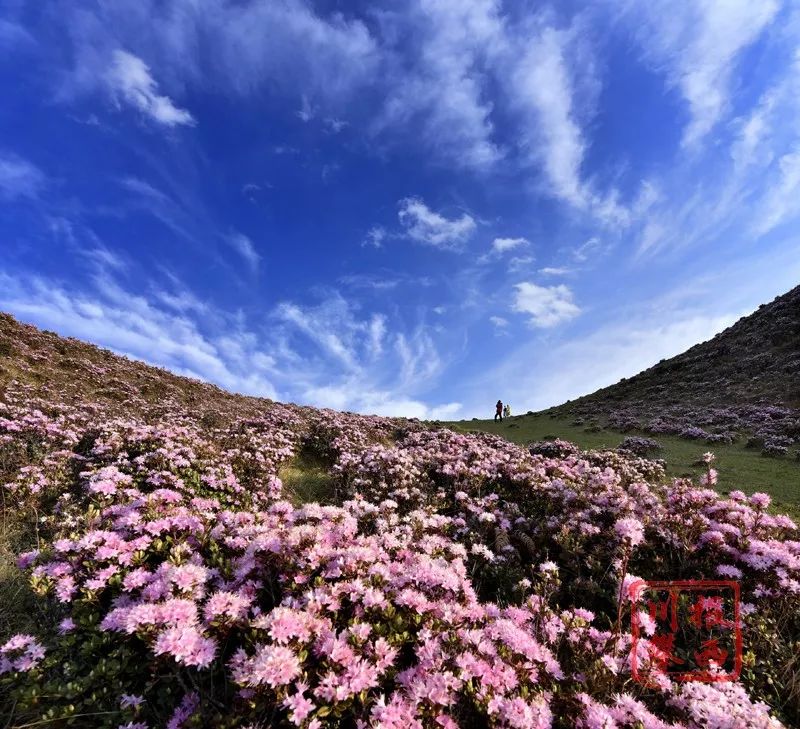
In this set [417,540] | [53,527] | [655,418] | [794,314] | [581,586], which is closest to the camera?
[417,540]

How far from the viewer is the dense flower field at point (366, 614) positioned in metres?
3.29

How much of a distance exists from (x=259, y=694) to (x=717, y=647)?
5722mm

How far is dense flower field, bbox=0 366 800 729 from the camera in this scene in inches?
129

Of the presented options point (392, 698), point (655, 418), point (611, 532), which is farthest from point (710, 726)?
point (655, 418)

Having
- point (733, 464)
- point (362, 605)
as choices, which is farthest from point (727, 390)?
point (362, 605)

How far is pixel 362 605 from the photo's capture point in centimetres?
392

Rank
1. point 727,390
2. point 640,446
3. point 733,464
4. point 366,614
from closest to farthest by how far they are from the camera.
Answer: point 366,614
point 733,464
point 640,446
point 727,390

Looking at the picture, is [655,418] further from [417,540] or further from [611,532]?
[417,540]

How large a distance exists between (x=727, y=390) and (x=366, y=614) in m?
39.6

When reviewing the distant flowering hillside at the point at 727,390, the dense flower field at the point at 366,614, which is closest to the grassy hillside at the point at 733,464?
the distant flowering hillside at the point at 727,390

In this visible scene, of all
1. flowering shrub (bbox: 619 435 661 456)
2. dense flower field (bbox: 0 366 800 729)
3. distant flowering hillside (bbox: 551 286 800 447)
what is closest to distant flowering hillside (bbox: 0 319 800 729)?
dense flower field (bbox: 0 366 800 729)

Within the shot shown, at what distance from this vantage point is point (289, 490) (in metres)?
11.0

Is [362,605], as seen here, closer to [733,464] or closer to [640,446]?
[733,464]

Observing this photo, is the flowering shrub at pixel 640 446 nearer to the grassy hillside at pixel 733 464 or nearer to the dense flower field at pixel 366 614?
the grassy hillside at pixel 733 464
